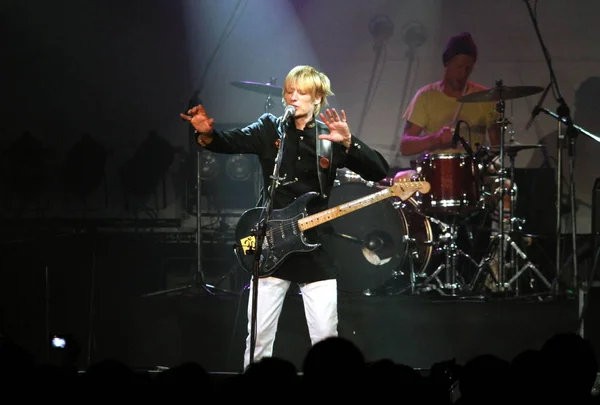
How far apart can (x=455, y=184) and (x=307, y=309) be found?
333 cm

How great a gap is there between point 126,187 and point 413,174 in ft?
13.4

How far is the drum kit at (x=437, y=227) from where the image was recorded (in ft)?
24.6

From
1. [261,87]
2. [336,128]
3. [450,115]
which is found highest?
[261,87]

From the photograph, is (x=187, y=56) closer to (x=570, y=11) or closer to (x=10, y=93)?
(x=10, y=93)


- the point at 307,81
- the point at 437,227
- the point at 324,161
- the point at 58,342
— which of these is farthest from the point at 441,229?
the point at 58,342

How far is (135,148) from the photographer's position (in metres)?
9.92

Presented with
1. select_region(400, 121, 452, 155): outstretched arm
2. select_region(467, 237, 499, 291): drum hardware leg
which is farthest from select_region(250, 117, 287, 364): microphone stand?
select_region(400, 121, 452, 155): outstretched arm

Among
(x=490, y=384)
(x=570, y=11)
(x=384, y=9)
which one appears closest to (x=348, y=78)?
(x=384, y=9)

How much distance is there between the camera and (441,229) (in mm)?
8133

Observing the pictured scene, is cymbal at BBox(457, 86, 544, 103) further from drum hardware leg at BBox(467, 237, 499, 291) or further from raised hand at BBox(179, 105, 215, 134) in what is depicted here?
raised hand at BBox(179, 105, 215, 134)

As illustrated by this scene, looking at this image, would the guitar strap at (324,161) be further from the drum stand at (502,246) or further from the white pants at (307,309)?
the drum stand at (502,246)

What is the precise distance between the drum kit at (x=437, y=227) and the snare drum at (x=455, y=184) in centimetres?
1

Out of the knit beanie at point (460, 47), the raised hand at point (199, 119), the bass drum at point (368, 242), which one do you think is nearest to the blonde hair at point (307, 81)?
the raised hand at point (199, 119)

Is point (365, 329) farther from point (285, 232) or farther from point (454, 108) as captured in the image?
point (454, 108)
